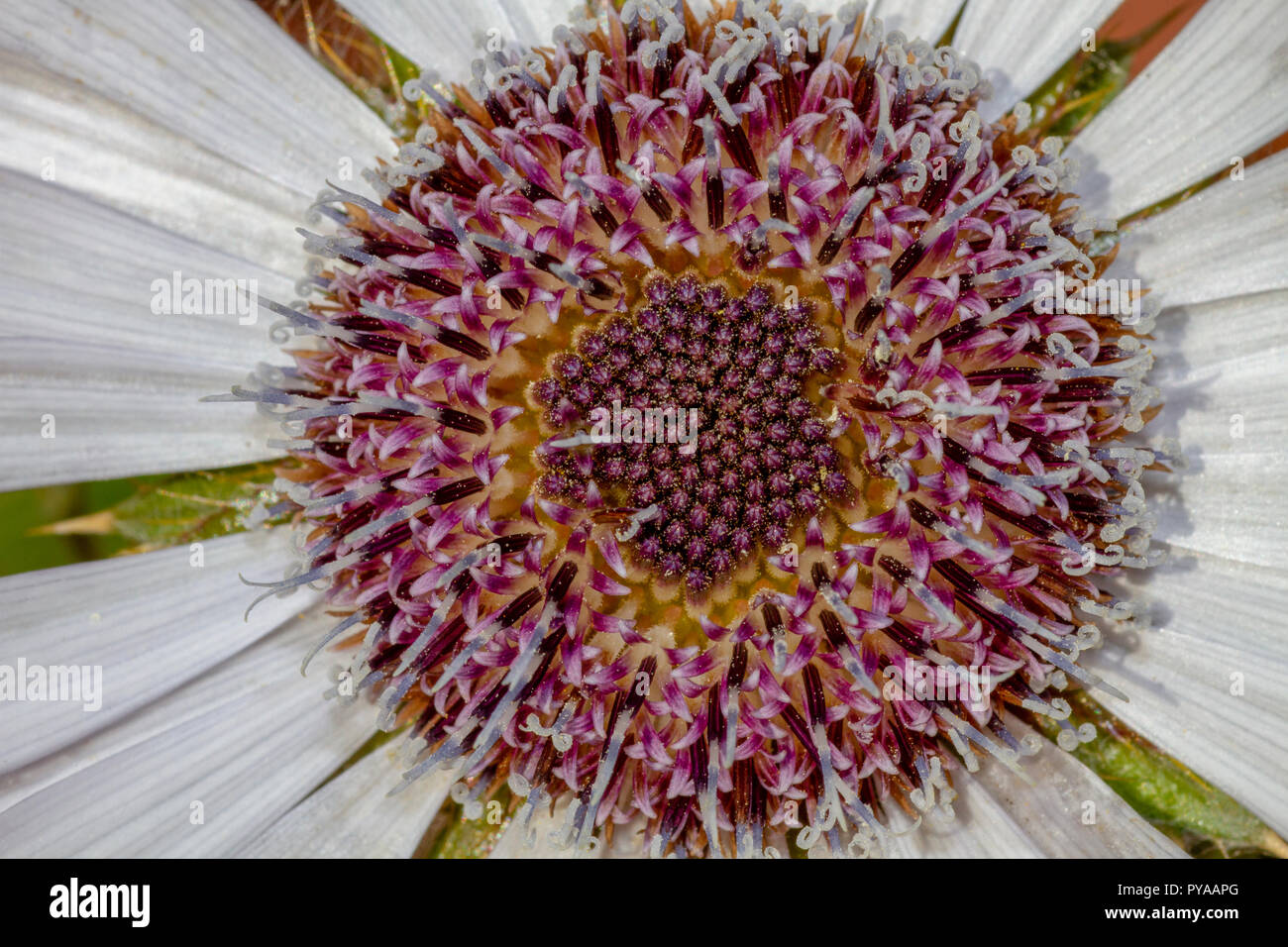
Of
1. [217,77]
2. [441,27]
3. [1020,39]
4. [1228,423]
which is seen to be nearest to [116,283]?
[217,77]

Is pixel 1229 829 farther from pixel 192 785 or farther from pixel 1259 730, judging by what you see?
pixel 192 785

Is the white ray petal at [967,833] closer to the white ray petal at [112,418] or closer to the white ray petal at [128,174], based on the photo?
the white ray petal at [112,418]

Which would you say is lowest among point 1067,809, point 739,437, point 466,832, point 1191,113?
point 466,832

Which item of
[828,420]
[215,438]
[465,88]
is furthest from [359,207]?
[828,420]

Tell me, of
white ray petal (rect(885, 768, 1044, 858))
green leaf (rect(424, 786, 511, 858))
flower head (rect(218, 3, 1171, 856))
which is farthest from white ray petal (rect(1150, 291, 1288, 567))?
green leaf (rect(424, 786, 511, 858))

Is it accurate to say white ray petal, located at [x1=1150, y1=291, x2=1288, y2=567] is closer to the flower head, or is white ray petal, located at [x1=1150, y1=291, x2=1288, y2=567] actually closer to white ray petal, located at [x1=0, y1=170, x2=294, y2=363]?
the flower head

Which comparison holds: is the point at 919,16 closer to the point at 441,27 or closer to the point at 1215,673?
the point at 441,27
